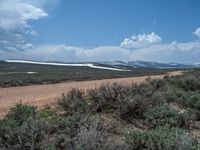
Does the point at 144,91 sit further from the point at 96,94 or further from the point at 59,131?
the point at 59,131

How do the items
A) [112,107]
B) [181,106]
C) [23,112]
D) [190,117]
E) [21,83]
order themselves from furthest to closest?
[21,83] < [181,106] < [112,107] < [190,117] < [23,112]

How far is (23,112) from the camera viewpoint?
33.4 ft

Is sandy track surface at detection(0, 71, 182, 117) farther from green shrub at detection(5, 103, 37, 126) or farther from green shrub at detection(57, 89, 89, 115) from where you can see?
green shrub at detection(5, 103, 37, 126)

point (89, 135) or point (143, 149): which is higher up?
point (89, 135)

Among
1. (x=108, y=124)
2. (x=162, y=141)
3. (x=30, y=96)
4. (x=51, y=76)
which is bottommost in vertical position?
(x=51, y=76)

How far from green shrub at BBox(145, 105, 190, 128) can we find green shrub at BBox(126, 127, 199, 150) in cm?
209

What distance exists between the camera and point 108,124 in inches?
386

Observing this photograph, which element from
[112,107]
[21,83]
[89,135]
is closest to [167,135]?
[89,135]

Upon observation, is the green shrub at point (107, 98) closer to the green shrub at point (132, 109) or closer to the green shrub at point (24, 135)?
the green shrub at point (132, 109)

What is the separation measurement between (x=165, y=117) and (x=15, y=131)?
189 inches

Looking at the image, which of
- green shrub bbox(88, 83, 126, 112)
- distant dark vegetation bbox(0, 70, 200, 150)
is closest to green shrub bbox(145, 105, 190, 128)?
distant dark vegetation bbox(0, 70, 200, 150)

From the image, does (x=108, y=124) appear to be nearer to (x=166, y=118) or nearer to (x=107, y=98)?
(x=166, y=118)

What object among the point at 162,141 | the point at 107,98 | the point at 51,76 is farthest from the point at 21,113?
the point at 51,76

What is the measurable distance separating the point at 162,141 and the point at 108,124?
9.30 ft
